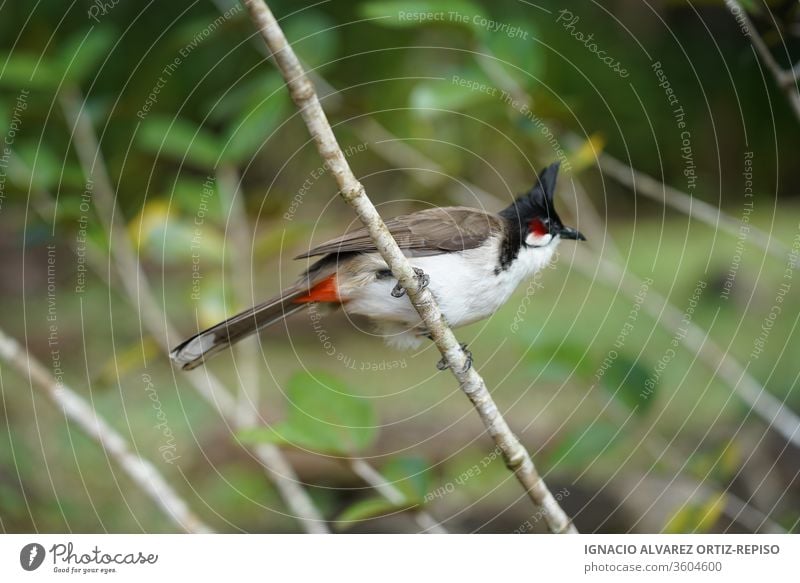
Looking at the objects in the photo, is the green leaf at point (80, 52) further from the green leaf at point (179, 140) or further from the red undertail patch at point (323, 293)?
the red undertail patch at point (323, 293)

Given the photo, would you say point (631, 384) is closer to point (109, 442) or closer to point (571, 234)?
point (571, 234)

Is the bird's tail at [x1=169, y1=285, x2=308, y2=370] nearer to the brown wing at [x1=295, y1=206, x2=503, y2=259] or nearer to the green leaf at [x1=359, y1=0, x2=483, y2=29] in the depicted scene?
the brown wing at [x1=295, y1=206, x2=503, y2=259]

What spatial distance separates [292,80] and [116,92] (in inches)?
95.3

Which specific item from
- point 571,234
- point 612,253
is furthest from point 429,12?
point 612,253

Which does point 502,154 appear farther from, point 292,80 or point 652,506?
point 292,80

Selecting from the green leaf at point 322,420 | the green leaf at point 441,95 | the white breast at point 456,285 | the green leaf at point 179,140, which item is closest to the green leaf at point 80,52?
the green leaf at point 179,140

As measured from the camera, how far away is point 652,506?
308cm

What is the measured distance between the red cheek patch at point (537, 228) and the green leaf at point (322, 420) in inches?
25.5

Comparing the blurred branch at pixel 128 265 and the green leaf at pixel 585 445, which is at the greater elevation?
the blurred branch at pixel 128 265

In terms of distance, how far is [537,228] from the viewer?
2.28 metres
